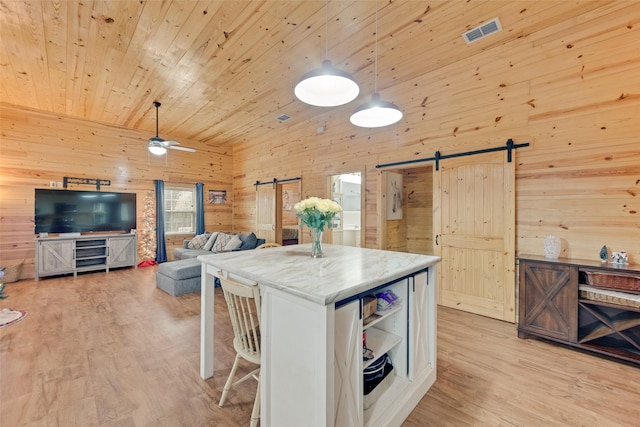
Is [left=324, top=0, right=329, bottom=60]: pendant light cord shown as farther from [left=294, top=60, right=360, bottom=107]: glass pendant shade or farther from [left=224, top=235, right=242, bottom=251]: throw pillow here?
[left=224, top=235, right=242, bottom=251]: throw pillow

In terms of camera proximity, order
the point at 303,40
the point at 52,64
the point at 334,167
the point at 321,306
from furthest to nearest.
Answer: the point at 334,167
the point at 52,64
the point at 303,40
the point at 321,306

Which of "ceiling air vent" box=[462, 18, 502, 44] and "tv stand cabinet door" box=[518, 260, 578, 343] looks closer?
"tv stand cabinet door" box=[518, 260, 578, 343]

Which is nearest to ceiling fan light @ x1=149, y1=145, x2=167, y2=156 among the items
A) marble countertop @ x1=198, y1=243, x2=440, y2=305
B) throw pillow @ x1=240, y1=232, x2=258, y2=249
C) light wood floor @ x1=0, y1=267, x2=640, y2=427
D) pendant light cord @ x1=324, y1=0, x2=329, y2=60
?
throw pillow @ x1=240, y1=232, x2=258, y2=249

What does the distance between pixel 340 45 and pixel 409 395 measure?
3532 millimetres

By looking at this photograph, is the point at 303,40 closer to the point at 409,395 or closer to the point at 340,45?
the point at 340,45

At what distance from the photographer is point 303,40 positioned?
3.12 metres

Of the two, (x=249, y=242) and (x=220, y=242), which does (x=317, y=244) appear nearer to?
(x=249, y=242)

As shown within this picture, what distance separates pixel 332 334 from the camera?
49.0 inches

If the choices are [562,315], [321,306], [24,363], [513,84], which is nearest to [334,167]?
[513,84]

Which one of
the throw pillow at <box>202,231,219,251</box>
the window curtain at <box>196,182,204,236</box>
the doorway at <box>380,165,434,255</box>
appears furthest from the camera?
the window curtain at <box>196,182,204,236</box>

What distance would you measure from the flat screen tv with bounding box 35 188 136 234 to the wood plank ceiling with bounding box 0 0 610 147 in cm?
188

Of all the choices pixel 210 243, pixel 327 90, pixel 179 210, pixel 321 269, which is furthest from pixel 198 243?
pixel 327 90

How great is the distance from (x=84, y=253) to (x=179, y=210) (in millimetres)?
2349

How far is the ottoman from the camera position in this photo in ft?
14.1
